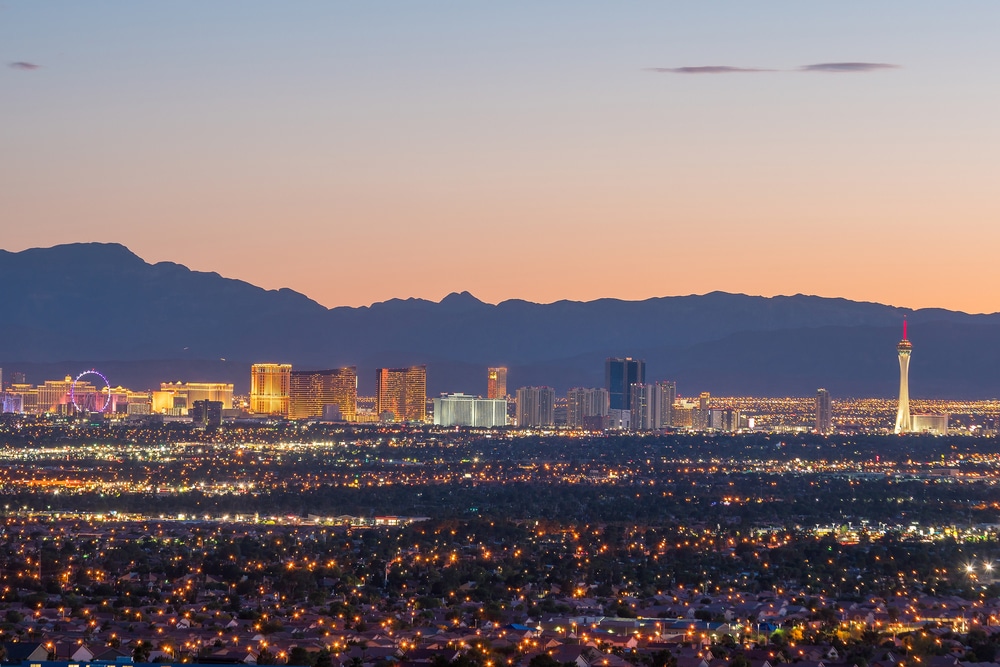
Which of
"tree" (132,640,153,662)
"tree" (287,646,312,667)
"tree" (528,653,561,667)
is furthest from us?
"tree" (287,646,312,667)

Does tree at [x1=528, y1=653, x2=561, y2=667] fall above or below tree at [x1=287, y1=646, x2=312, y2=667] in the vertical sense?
above

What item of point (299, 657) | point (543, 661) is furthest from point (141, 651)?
point (543, 661)

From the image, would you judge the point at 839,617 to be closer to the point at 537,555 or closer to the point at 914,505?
the point at 537,555

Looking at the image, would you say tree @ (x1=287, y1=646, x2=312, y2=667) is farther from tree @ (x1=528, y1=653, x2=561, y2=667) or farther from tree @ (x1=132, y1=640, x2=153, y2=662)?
tree @ (x1=528, y1=653, x2=561, y2=667)

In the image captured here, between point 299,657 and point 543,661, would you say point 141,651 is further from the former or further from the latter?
point 543,661

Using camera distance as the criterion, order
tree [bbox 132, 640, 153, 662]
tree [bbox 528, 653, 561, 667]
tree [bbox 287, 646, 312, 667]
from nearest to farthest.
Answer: tree [bbox 528, 653, 561, 667] → tree [bbox 132, 640, 153, 662] → tree [bbox 287, 646, 312, 667]

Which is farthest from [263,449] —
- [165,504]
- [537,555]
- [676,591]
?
[676,591]

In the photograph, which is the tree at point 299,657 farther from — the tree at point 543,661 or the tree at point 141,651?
the tree at point 543,661

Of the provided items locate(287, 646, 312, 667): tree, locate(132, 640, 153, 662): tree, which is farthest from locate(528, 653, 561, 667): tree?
locate(132, 640, 153, 662): tree

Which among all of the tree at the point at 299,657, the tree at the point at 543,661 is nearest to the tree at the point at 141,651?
the tree at the point at 299,657

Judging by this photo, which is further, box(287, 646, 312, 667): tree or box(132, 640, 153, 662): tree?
box(287, 646, 312, 667): tree

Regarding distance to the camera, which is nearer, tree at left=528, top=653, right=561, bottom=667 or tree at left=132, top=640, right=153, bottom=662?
tree at left=528, top=653, right=561, bottom=667
